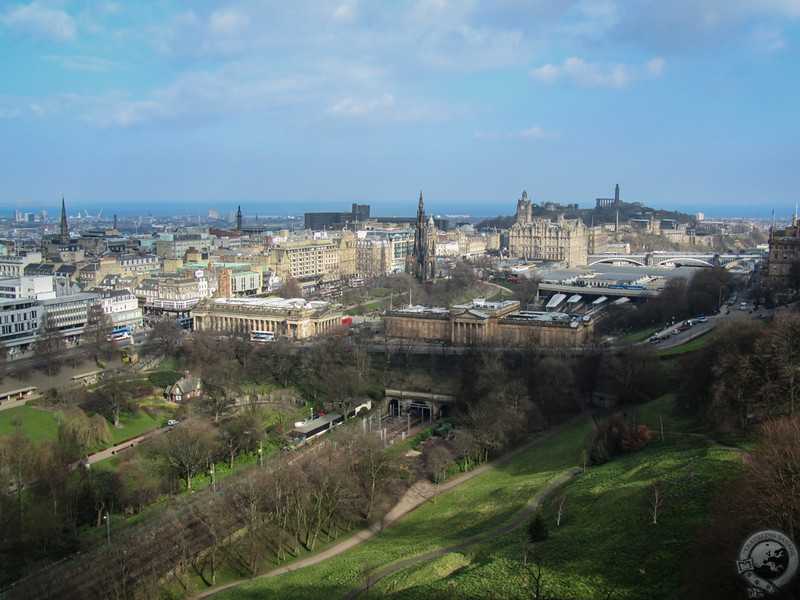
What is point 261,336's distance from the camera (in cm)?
7175

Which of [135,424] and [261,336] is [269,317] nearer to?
[261,336]

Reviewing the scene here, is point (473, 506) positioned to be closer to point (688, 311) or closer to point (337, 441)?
point (337, 441)

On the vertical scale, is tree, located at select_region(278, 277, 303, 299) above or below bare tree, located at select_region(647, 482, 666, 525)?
above

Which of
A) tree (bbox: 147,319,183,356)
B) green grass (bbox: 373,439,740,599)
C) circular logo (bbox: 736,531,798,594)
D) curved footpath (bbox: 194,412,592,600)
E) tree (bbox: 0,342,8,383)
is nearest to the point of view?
circular logo (bbox: 736,531,798,594)

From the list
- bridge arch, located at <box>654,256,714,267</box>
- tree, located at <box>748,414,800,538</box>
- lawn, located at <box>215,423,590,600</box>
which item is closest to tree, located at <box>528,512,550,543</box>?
lawn, located at <box>215,423,590,600</box>

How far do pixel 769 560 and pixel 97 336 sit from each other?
5695cm

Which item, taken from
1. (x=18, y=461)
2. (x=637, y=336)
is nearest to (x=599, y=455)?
(x=18, y=461)

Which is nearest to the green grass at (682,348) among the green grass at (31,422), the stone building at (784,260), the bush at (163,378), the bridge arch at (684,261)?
the stone building at (784,260)

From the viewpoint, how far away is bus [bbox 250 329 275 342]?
232ft

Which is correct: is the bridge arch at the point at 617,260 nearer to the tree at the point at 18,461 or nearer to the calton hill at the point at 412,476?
the calton hill at the point at 412,476

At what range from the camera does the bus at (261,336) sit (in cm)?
7075

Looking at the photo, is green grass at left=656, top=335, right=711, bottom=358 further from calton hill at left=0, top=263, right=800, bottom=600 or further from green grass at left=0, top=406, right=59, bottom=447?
green grass at left=0, top=406, right=59, bottom=447

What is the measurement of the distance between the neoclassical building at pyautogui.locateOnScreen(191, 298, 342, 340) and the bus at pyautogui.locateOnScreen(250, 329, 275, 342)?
2.09ft

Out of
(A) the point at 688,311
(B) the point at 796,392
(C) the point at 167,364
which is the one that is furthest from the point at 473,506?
(A) the point at 688,311
